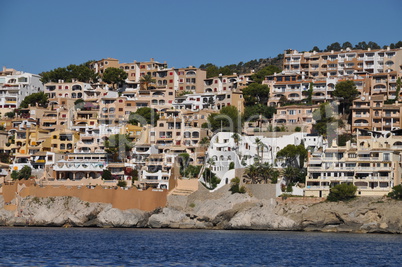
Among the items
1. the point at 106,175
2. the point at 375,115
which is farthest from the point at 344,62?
the point at 106,175

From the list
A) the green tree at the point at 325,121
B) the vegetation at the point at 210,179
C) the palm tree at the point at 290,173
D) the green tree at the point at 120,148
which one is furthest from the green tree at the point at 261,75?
the palm tree at the point at 290,173

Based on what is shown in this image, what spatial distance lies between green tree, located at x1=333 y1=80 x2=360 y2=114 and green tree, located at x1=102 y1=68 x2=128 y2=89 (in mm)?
32744

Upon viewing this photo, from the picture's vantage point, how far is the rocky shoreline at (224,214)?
7350 centimetres

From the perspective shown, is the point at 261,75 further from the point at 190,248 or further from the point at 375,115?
the point at 190,248

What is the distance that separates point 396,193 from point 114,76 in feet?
171

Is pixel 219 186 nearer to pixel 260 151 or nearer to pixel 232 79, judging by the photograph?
pixel 260 151

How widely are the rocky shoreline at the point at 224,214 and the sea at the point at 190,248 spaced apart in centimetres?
224

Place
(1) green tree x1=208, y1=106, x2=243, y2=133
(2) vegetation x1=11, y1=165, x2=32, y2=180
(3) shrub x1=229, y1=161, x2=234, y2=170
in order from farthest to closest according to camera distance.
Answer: (1) green tree x1=208, y1=106, x2=243, y2=133
(2) vegetation x1=11, y1=165, x2=32, y2=180
(3) shrub x1=229, y1=161, x2=234, y2=170

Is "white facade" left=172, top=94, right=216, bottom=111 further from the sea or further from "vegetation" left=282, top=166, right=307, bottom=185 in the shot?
the sea

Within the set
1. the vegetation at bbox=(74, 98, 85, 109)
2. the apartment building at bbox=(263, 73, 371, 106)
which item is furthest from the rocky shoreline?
the vegetation at bbox=(74, 98, 85, 109)

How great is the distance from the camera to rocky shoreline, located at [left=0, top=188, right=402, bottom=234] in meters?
73.5

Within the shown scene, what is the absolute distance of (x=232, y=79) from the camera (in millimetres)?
115188

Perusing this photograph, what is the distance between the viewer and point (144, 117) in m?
102

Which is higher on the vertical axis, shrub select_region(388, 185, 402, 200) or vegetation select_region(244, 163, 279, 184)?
vegetation select_region(244, 163, 279, 184)
